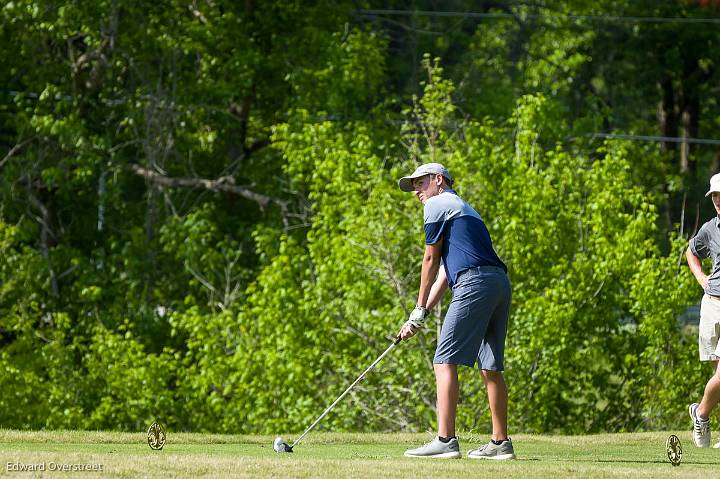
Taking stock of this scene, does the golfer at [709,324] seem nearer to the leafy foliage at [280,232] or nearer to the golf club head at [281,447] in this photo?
the golf club head at [281,447]

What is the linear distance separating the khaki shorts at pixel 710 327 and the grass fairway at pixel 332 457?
713mm

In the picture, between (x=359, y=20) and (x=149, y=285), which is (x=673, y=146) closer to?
(x=359, y=20)

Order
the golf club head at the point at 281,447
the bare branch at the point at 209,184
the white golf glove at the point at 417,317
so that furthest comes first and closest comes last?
the bare branch at the point at 209,184
the golf club head at the point at 281,447
the white golf glove at the point at 417,317

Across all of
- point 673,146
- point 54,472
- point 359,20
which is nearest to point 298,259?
point 359,20

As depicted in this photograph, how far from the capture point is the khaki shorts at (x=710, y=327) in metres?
9.94

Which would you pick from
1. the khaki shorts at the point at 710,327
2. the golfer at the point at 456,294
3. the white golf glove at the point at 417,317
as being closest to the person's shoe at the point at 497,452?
the golfer at the point at 456,294

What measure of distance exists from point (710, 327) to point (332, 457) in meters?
3.05

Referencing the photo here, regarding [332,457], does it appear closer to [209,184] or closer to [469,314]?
[469,314]

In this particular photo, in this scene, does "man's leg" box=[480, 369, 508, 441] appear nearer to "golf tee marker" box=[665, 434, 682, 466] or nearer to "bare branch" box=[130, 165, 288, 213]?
"golf tee marker" box=[665, 434, 682, 466]

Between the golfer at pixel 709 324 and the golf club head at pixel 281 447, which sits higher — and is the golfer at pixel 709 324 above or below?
above

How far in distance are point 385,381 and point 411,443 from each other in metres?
7.15

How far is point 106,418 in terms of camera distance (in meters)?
21.5

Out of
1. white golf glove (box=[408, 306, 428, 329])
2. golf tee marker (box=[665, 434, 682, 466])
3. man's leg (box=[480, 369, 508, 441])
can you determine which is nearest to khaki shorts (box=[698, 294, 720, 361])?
golf tee marker (box=[665, 434, 682, 466])

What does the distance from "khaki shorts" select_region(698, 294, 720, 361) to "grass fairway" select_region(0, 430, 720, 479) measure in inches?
28.1
